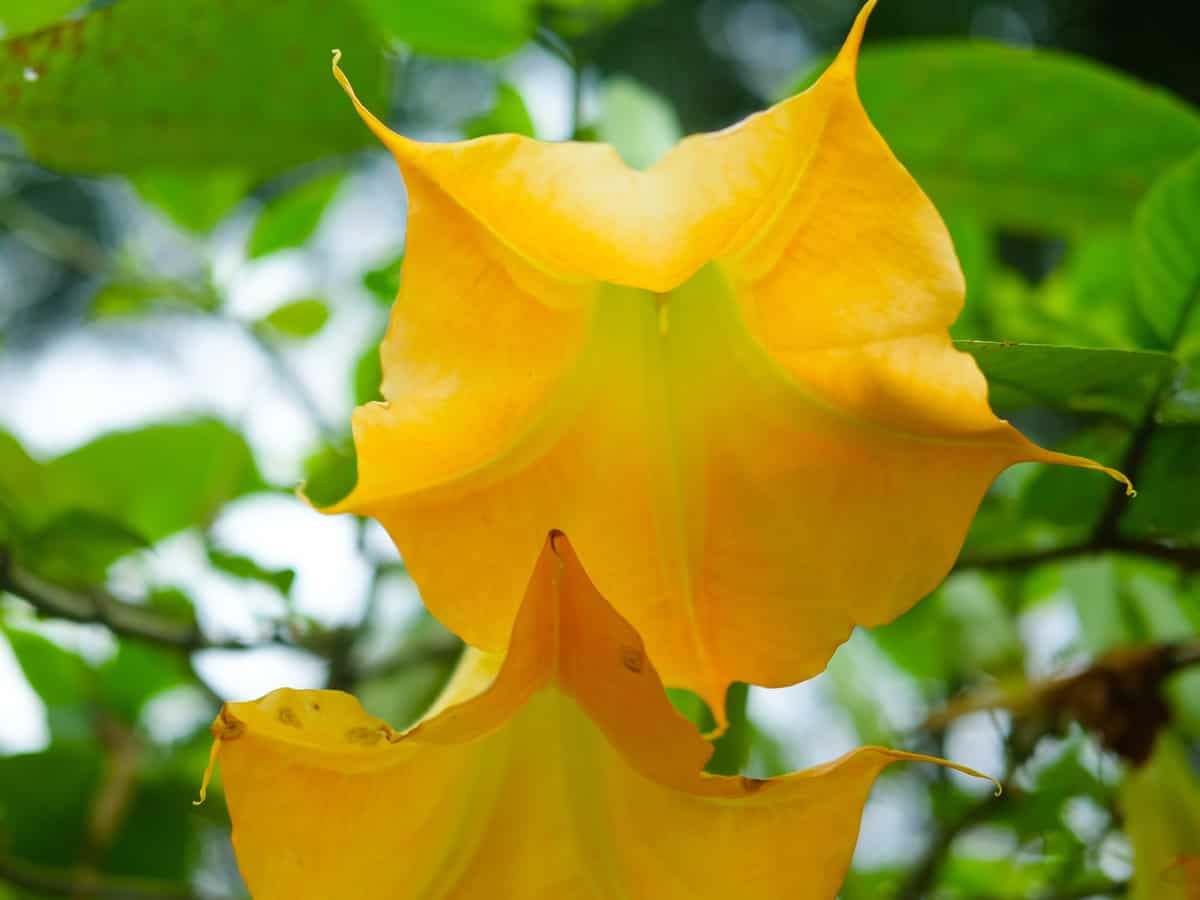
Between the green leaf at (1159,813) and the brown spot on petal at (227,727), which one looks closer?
the brown spot on petal at (227,727)

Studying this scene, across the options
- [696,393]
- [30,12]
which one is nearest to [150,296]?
[30,12]

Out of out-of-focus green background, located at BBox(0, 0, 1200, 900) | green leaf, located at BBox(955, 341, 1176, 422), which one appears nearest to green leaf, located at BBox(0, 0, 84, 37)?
out-of-focus green background, located at BBox(0, 0, 1200, 900)

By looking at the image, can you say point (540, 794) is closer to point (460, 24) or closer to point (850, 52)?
point (850, 52)

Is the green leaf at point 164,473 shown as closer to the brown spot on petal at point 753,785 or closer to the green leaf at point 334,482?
the green leaf at point 334,482

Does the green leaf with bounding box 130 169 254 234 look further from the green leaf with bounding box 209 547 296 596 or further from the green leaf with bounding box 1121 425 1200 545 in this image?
the green leaf with bounding box 1121 425 1200 545

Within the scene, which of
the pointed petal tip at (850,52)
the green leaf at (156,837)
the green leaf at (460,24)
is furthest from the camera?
the green leaf at (156,837)

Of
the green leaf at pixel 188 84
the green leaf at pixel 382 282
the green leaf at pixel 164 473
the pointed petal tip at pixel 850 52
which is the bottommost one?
the green leaf at pixel 164 473

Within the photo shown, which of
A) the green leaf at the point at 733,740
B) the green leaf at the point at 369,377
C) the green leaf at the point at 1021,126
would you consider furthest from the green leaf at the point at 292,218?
the green leaf at the point at 733,740
